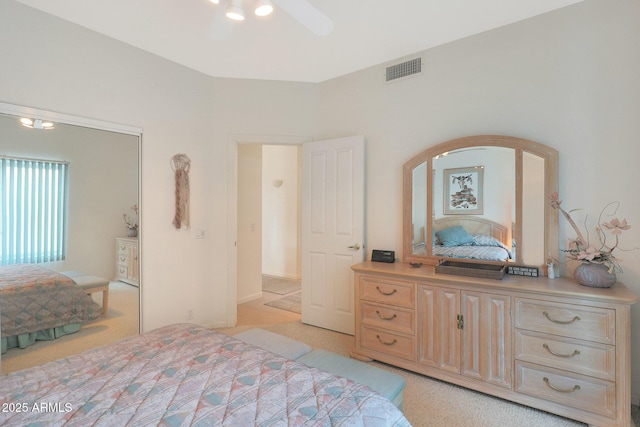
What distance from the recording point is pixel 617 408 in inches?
69.9

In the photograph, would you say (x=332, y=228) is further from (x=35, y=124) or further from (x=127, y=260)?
(x=35, y=124)

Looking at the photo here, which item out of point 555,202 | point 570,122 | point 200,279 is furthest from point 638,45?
point 200,279

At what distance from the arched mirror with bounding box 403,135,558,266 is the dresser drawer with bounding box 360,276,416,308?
1.63ft

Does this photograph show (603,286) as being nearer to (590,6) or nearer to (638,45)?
(638,45)

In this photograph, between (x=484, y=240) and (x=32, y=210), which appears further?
(x=484, y=240)

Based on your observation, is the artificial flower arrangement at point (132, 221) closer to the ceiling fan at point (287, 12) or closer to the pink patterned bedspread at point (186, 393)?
the pink patterned bedspread at point (186, 393)

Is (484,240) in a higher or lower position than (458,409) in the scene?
higher

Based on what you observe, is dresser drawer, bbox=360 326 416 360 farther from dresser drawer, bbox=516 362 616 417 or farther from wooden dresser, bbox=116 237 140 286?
wooden dresser, bbox=116 237 140 286

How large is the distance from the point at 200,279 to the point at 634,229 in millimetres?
3721

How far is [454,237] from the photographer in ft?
9.00

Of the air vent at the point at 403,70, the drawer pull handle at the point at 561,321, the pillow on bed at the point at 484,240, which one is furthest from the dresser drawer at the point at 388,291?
the air vent at the point at 403,70

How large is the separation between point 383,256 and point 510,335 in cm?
121

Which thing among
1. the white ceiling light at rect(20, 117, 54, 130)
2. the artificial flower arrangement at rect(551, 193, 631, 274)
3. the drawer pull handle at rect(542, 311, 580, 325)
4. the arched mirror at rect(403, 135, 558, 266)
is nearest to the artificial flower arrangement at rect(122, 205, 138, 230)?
the white ceiling light at rect(20, 117, 54, 130)

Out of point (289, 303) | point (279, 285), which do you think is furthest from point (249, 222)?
point (279, 285)
